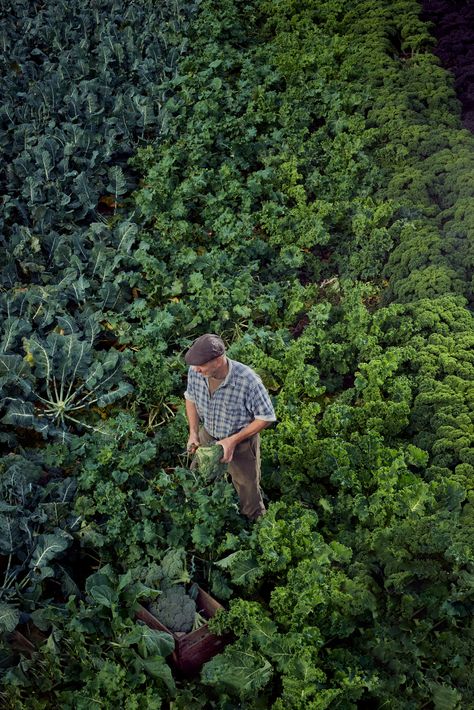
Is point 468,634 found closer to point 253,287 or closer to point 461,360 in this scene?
point 461,360

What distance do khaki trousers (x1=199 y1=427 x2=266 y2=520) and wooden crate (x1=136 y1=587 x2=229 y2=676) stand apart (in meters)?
0.82

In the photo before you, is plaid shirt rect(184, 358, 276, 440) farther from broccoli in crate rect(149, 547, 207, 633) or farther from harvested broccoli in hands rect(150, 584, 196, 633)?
harvested broccoli in hands rect(150, 584, 196, 633)

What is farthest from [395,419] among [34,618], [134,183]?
[134,183]

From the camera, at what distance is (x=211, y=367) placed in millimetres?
4727

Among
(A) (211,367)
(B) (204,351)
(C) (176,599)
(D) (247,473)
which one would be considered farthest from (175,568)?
(B) (204,351)

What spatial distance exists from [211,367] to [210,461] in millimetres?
753

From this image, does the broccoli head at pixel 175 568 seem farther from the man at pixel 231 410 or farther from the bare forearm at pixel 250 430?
the bare forearm at pixel 250 430

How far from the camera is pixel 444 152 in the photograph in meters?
8.18

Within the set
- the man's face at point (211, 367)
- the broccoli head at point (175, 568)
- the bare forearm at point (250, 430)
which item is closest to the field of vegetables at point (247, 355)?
the broccoli head at point (175, 568)

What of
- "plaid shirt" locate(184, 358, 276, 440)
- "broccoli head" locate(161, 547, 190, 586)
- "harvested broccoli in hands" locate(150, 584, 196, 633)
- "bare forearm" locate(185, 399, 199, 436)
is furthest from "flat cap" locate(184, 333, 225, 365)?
"harvested broccoli in hands" locate(150, 584, 196, 633)

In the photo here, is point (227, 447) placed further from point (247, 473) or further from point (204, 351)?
point (204, 351)

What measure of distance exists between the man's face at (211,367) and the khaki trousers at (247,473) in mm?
616

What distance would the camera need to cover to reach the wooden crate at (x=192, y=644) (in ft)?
15.3

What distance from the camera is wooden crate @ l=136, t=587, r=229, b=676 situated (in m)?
Answer: 4.66
